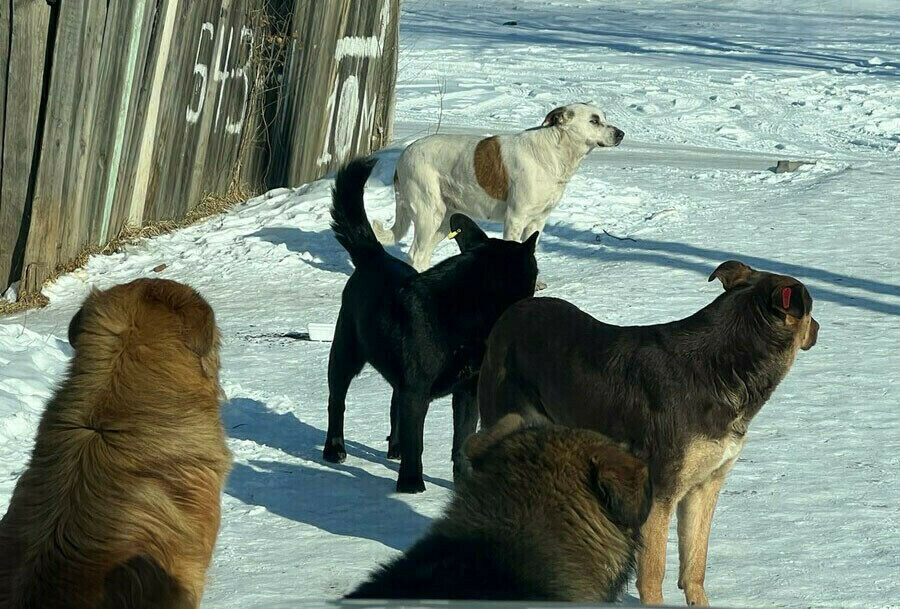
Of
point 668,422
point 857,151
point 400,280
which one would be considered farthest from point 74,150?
point 857,151

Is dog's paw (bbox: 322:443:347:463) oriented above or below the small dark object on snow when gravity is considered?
below

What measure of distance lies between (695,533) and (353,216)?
3.13 metres

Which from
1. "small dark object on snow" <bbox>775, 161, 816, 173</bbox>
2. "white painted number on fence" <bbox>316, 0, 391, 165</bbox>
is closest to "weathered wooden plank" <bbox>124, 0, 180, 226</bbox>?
"white painted number on fence" <bbox>316, 0, 391, 165</bbox>

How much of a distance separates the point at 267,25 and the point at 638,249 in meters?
4.79

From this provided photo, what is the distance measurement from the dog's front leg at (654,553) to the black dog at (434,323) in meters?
1.62

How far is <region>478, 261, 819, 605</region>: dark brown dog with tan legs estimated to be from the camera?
17.1ft

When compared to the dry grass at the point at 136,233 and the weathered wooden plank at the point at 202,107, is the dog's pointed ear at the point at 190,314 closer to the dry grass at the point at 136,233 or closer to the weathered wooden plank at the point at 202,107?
the dry grass at the point at 136,233

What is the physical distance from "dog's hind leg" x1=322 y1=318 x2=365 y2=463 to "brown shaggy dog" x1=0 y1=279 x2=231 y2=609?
2698 millimetres

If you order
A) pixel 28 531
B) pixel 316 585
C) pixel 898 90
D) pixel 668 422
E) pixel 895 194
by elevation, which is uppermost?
pixel 898 90

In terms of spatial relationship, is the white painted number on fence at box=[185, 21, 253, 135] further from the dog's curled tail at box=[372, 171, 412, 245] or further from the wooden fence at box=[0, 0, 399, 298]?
the dog's curled tail at box=[372, 171, 412, 245]

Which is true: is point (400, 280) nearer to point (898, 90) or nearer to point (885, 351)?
point (885, 351)

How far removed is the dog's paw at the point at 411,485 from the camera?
6633mm

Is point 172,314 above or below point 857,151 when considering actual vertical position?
below

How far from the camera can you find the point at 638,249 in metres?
11.4
